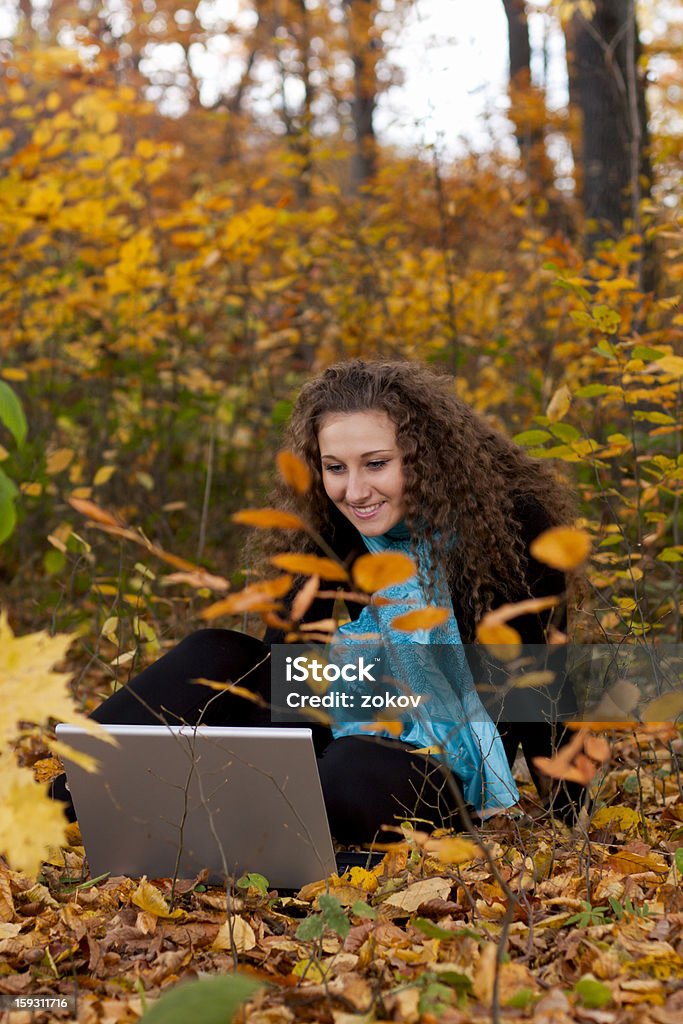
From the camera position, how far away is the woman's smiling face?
2.38m

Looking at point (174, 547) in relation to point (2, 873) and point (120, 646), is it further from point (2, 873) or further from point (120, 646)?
point (2, 873)

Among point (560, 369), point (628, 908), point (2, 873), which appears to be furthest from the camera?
point (560, 369)

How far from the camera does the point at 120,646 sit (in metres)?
3.00

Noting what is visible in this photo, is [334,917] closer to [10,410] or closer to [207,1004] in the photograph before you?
[207,1004]

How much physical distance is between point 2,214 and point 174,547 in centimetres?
145

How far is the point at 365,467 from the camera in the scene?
7.84 ft

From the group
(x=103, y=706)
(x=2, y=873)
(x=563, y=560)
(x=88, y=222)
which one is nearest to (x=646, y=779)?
(x=103, y=706)

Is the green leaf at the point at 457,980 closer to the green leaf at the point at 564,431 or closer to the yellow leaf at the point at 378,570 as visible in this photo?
the yellow leaf at the point at 378,570

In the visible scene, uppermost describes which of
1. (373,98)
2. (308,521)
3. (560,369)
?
(373,98)

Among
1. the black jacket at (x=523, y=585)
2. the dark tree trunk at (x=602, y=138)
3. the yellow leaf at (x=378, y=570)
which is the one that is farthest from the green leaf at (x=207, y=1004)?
the dark tree trunk at (x=602, y=138)

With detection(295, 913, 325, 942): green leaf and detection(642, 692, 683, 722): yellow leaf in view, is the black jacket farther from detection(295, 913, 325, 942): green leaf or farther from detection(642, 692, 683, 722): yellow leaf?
detection(295, 913, 325, 942): green leaf

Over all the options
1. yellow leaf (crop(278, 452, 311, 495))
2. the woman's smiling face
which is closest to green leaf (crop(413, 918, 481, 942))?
yellow leaf (crop(278, 452, 311, 495))

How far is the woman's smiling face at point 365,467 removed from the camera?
2.38m

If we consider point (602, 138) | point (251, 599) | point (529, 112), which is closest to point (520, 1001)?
point (251, 599)
